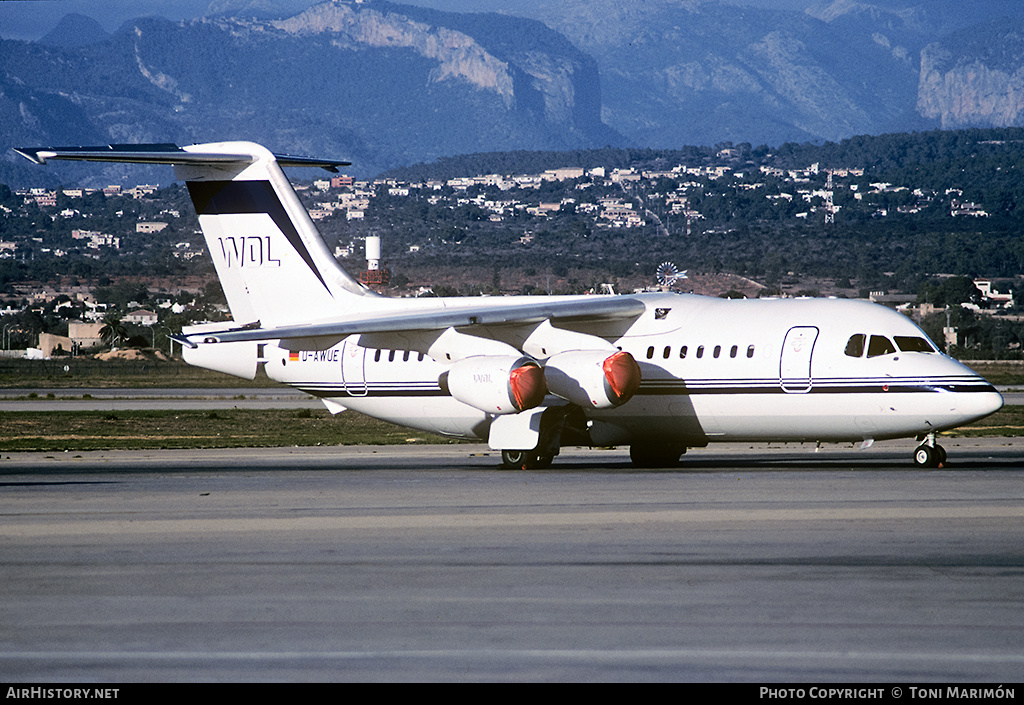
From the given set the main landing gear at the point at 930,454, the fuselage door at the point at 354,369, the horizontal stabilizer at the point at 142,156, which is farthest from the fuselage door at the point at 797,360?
the horizontal stabilizer at the point at 142,156

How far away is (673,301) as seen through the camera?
28.7 meters

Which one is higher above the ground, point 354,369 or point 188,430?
point 354,369

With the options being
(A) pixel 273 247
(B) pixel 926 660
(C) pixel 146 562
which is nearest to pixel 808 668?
(B) pixel 926 660

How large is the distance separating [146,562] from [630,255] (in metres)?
152

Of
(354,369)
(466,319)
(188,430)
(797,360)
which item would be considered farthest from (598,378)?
(188,430)

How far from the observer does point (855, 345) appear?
84.6ft

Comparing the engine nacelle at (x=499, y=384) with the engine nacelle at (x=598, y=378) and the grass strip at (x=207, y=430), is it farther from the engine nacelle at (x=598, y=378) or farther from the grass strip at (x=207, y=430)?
the grass strip at (x=207, y=430)

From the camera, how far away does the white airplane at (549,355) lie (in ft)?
84.1

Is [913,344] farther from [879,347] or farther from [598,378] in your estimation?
[598,378]

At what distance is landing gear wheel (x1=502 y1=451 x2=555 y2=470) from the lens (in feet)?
91.7

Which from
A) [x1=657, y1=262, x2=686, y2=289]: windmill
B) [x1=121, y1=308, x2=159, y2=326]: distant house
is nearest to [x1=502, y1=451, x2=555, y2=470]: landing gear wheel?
[x1=657, y1=262, x2=686, y2=289]: windmill

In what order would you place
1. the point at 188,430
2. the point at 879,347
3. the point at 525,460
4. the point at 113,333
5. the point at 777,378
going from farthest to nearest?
the point at 113,333, the point at 188,430, the point at 525,460, the point at 777,378, the point at 879,347

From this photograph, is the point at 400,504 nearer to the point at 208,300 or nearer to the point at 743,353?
the point at 743,353

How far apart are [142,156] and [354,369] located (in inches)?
268
